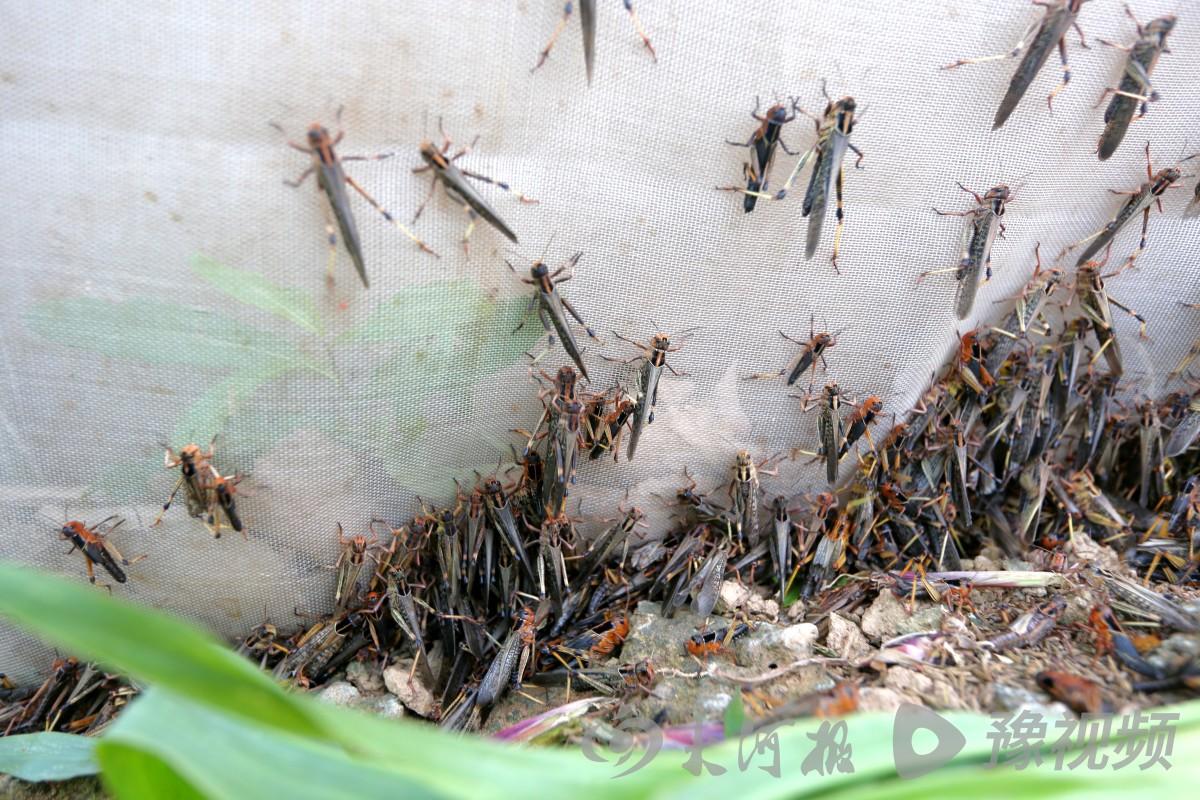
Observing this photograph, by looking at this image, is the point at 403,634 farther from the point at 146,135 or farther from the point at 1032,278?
the point at 1032,278

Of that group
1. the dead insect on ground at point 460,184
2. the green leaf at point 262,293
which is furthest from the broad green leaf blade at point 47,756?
the dead insect on ground at point 460,184

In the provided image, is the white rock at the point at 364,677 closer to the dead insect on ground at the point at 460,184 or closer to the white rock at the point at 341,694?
the white rock at the point at 341,694

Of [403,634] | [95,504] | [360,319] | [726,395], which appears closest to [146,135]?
[360,319]

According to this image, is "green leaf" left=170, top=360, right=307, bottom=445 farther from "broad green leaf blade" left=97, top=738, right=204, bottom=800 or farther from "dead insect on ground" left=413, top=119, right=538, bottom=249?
"broad green leaf blade" left=97, top=738, right=204, bottom=800

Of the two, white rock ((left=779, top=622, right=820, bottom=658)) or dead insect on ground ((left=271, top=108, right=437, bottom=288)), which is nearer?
dead insect on ground ((left=271, top=108, right=437, bottom=288))

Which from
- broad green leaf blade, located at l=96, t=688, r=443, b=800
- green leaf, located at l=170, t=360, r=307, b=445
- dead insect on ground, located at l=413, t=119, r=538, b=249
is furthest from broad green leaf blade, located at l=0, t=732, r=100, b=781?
dead insect on ground, located at l=413, t=119, r=538, b=249

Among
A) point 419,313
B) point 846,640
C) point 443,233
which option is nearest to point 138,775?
point 419,313
